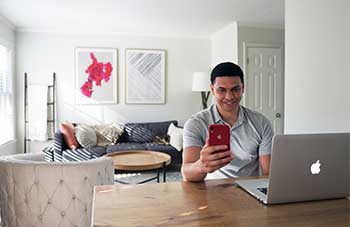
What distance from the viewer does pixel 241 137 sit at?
5.55ft

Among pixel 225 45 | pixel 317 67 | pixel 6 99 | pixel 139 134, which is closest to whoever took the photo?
pixel 317 67

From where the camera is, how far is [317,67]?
2.86m

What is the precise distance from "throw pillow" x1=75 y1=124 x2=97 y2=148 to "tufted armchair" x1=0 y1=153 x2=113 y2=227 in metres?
2.70

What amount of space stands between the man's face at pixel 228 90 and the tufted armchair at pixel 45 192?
0.97 meters

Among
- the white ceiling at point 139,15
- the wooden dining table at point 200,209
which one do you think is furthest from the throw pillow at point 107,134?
the wooden dining table at point 200,209

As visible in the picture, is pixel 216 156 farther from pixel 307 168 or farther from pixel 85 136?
pixel 85 136

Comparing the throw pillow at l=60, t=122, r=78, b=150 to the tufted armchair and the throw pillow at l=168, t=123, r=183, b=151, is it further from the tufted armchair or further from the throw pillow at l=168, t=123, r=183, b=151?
the tufted armchair

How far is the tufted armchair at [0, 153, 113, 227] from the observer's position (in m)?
1.92

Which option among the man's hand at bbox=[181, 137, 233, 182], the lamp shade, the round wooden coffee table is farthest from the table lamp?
the man's hand at bbox=[181, 137, 233, 182]

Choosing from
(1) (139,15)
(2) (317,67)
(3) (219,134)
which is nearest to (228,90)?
(3) (219,134)

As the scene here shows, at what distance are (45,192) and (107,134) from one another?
126 inches

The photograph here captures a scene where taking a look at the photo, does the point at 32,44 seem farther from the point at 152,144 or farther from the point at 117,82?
the point at 152,144

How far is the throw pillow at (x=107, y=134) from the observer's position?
505 cm

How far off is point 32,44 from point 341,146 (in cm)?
543
